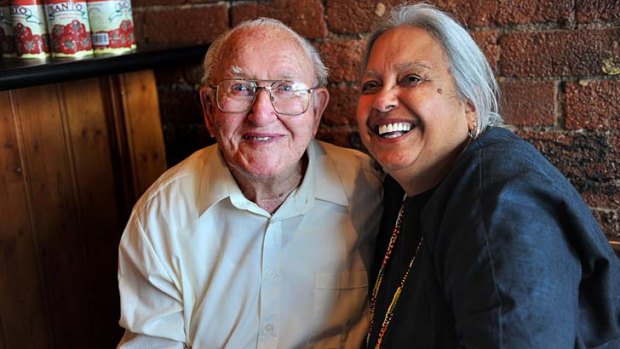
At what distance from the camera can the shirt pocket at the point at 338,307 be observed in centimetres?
144

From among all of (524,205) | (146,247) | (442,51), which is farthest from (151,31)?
(524,205)

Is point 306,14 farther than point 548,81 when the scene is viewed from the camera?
Yes

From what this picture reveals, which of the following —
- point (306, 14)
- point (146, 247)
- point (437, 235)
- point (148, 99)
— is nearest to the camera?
point (437, 235)

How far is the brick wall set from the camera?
4.50 feet

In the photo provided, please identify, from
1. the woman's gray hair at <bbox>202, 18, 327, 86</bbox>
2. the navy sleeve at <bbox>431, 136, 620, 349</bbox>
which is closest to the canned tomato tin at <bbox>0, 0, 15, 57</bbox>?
the woman's gray hair at <bbox>202, 18, 327, 86</bbox>

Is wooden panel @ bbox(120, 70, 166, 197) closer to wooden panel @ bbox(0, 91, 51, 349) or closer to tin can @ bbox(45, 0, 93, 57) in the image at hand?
tin can @ bbox(45, 0, 93, 57)

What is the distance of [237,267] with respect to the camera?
4.62 feet

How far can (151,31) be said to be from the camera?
1.85m

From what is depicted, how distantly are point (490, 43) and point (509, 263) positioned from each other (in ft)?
2.21

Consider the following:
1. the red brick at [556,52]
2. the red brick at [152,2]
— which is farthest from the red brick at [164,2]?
the red brick at [556,52]

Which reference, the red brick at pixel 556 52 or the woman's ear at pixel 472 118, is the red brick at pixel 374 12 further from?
the woman's ear at pixel 472 118

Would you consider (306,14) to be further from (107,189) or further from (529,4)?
(107,189)

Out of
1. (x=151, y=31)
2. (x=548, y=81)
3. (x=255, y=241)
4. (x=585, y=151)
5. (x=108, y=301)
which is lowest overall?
(x=108, y=301)

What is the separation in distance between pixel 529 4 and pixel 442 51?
0.35 m
